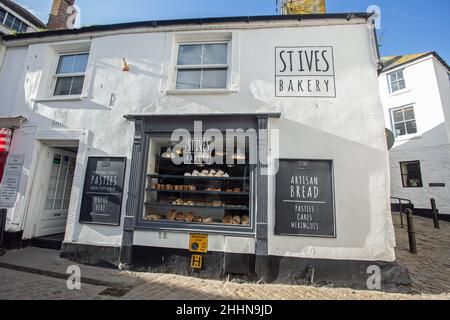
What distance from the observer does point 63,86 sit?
19.9ft

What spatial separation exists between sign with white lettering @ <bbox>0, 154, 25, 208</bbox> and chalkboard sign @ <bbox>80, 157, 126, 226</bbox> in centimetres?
199

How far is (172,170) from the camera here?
539 cm

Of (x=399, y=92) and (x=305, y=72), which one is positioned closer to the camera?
(x=305, y=72)

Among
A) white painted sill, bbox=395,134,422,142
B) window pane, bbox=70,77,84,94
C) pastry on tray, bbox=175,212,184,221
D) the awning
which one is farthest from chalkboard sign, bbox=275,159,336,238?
white painted sill, bbox=395,134,422,142

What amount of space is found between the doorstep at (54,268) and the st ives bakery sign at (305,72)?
497cm

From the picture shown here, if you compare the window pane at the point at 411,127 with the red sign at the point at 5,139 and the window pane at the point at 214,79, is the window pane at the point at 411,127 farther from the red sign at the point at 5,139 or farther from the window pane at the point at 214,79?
the red sign at the point at 5,139

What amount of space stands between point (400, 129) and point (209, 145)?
12920 millimetres

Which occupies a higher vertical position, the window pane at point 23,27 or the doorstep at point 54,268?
the window pane at point 23,27

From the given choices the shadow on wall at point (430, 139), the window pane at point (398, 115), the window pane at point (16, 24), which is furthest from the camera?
the window pane at point (16, 24)

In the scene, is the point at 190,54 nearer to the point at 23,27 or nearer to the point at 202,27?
the point at 202,27

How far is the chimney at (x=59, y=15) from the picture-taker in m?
7.48

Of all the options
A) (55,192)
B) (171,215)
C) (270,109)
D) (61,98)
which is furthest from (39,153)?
(270,109)

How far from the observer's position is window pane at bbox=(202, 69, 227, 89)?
5.35 metres

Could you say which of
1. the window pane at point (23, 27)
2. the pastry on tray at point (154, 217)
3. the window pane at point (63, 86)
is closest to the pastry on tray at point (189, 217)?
the pastry on tray at point (154, 217)
